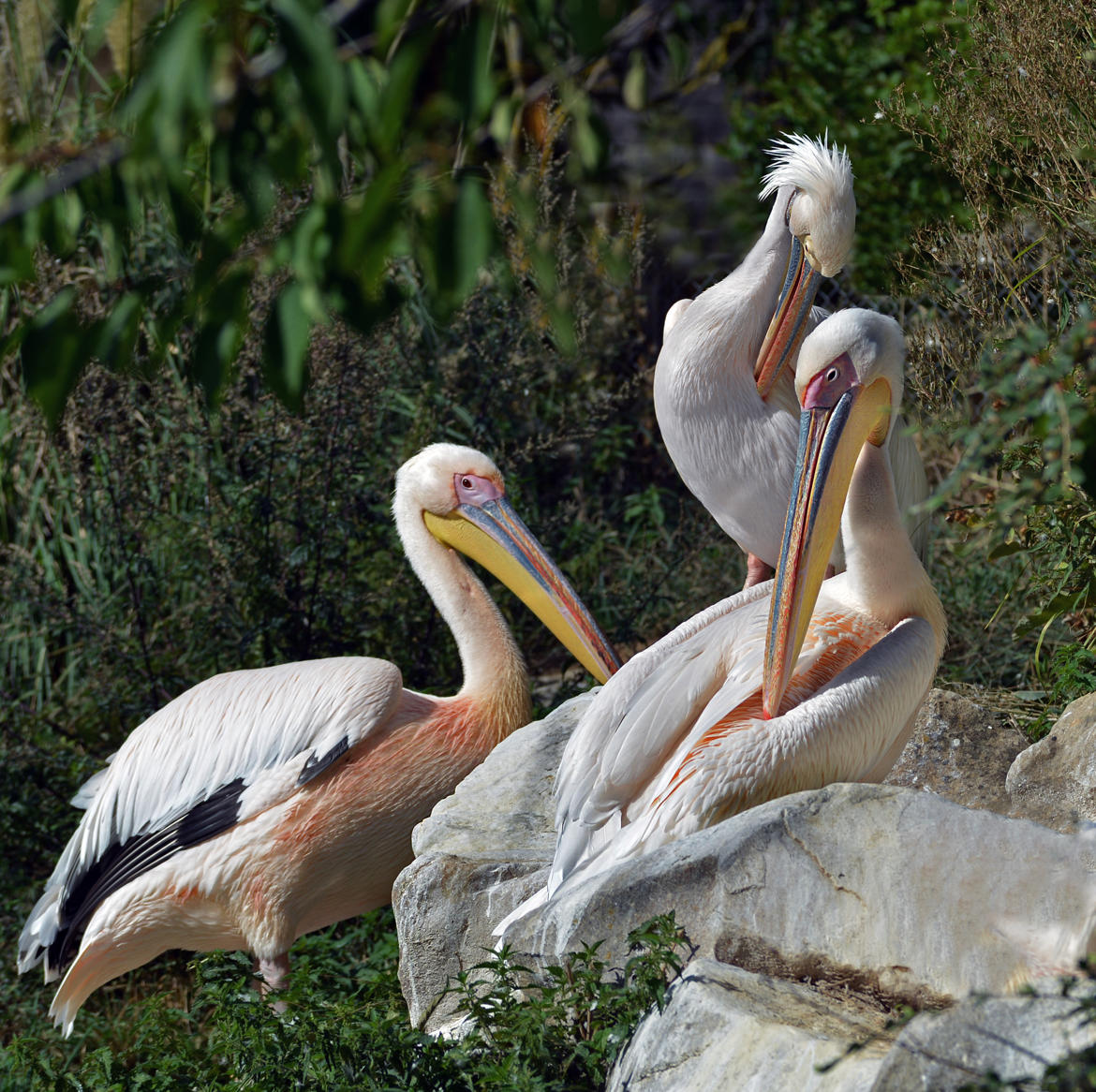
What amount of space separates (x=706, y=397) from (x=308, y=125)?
274 centimetres

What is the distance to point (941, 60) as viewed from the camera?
4.45 m

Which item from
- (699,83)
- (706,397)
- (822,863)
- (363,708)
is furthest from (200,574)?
(699,83)

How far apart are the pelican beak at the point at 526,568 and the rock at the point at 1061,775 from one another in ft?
4.01

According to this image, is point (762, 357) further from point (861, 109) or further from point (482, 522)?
point (861, 109)

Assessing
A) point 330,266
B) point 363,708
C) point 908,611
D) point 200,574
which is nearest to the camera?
point 330,266

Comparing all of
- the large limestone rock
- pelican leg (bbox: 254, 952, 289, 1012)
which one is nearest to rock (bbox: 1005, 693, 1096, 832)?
the large limestone rock

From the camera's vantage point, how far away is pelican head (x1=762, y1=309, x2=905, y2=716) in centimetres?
318

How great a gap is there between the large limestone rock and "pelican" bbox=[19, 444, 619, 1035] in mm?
1203

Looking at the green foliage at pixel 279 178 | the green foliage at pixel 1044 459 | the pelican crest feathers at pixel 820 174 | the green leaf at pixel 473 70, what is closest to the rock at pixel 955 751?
the green foliage at pixel 1044 459

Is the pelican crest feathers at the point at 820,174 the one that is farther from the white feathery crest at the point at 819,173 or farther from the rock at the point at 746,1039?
the rock at the point at 746,1039

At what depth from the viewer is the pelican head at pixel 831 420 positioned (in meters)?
3.18

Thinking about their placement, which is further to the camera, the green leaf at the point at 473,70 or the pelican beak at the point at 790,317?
the pelican beak at the point at 790,317

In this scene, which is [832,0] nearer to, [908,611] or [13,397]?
[13,397]

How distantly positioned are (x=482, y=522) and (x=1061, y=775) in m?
1.85
